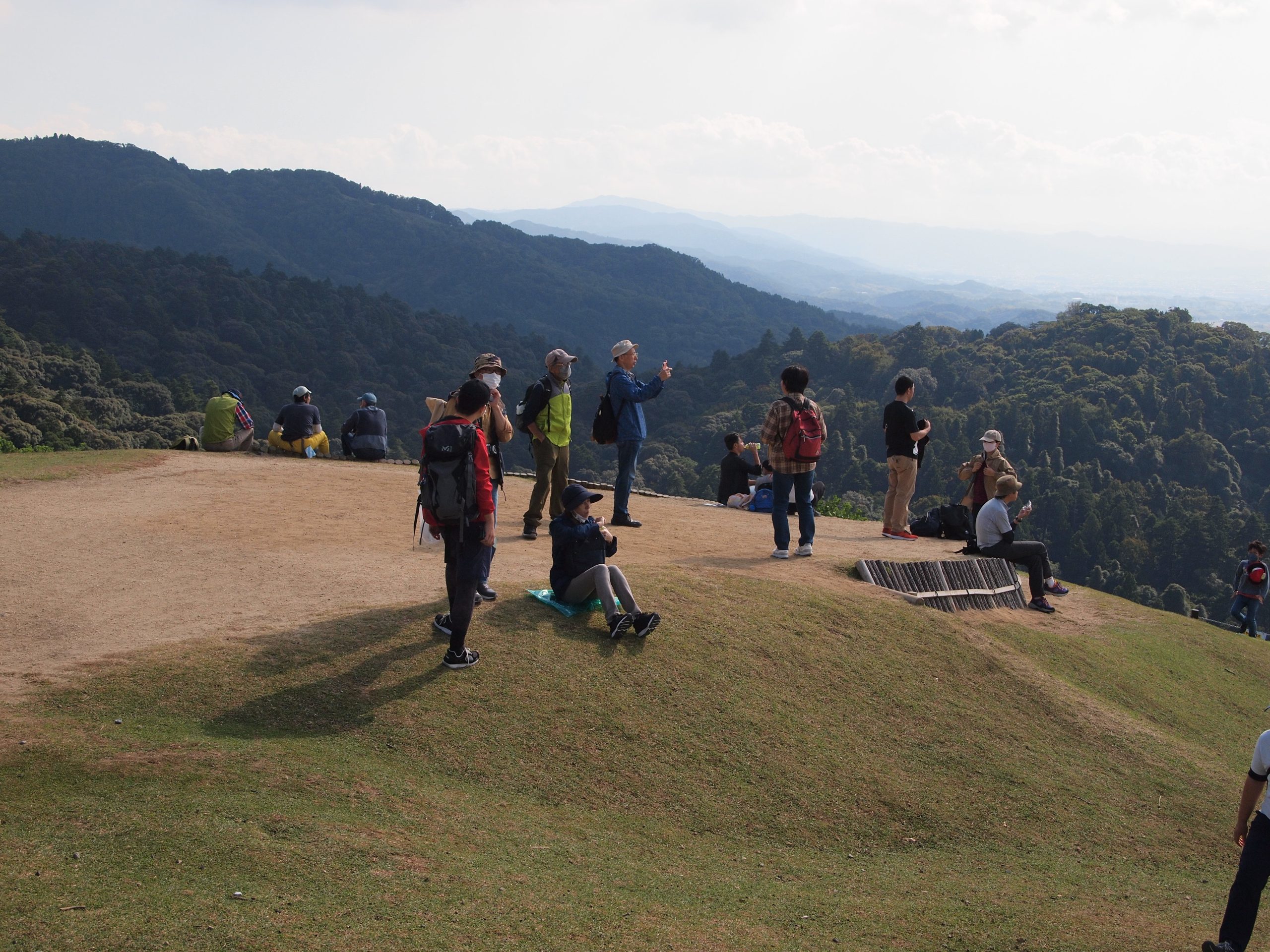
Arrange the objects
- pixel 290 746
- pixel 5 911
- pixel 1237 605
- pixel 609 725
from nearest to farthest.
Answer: pixel 5 911 < pixel 290 746 < pixel 609 725 < pixel 1237 605

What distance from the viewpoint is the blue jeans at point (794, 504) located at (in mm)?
10875

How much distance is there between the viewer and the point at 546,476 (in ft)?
34.9

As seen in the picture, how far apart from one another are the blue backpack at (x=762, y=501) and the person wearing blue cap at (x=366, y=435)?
5.97m

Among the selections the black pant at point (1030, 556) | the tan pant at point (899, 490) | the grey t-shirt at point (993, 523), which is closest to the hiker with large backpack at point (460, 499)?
the tan pant at point (899, 490)

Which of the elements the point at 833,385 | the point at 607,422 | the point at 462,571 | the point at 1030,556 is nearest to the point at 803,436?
the point at 607,422

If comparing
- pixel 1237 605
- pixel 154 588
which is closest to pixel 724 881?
pixel 154 588

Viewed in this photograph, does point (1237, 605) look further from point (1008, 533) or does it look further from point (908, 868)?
point (908, 868)

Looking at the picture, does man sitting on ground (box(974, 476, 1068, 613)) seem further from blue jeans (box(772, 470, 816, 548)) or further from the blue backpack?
the blue backpack

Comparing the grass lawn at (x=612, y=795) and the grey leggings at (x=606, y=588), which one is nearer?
the grass lawn at (x=612, y=795)

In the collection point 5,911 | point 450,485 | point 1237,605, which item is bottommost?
point 1237,605

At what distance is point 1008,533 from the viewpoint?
1216cm

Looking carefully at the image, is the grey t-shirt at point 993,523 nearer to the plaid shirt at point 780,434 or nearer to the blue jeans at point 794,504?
the blue jeans at point 794,504

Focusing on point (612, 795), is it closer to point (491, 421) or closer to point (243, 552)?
point (491, 421)

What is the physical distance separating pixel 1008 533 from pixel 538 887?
8.87 meters
